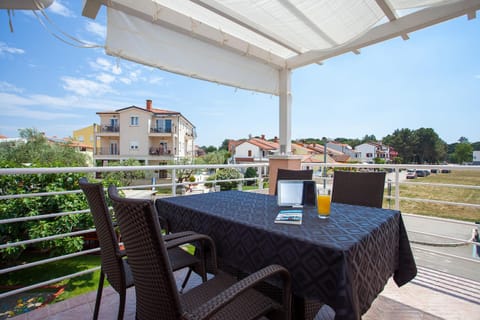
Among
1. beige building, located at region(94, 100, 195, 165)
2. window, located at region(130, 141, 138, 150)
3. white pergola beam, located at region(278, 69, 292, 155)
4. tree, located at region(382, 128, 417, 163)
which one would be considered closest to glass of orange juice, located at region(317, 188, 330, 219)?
white pergola beam, located at region(278, 69, 292, 155)

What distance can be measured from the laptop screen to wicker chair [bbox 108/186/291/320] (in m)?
0.71

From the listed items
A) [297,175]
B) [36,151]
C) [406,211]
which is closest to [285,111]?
[297,175]

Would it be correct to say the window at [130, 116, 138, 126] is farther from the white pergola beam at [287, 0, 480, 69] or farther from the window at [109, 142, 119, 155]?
the white pergola beam at [287, 0, 480, 69]

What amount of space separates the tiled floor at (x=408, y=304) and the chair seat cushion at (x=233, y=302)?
82 cm

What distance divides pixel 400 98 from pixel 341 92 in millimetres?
3409

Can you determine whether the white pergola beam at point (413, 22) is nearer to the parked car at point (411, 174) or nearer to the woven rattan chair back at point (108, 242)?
the parked car at point (411, 174)

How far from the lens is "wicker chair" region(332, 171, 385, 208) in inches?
75.6

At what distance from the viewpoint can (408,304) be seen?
1.84 metres

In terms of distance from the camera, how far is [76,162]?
1466cm

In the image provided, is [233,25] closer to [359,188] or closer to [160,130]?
[359,188]

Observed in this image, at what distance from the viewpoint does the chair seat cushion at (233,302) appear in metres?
1.01

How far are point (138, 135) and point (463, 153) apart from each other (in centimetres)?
1892

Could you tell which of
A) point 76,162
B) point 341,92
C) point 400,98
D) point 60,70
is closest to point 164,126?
point 76,162

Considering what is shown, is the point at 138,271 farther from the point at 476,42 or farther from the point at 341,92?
the point at 341,92
